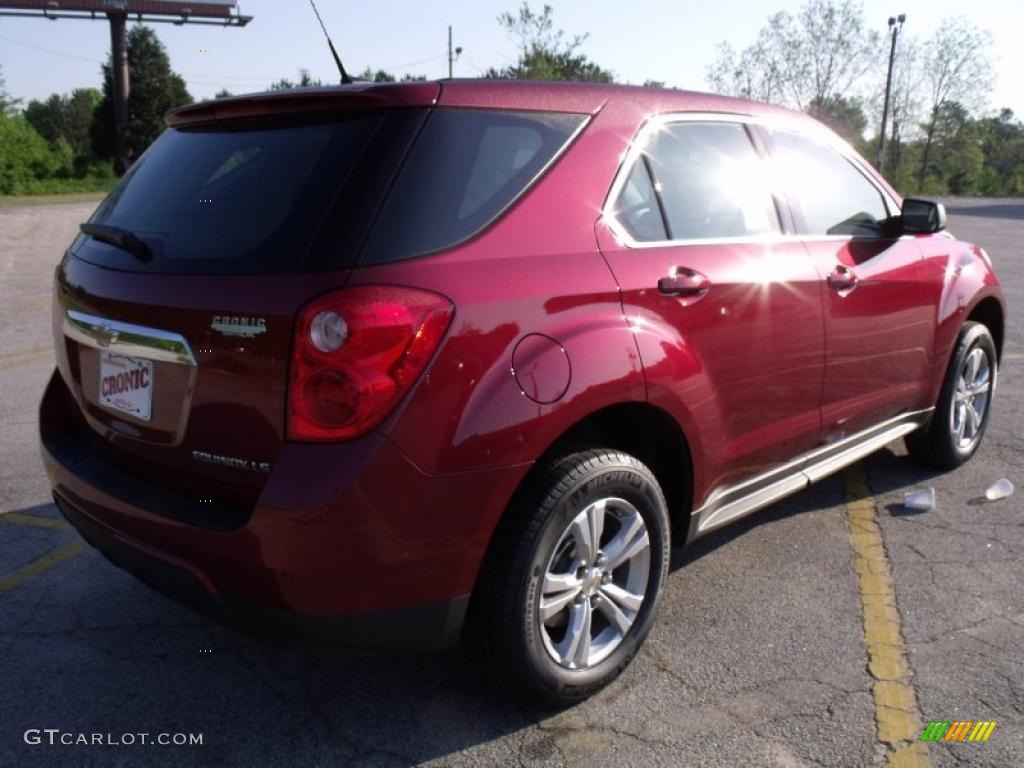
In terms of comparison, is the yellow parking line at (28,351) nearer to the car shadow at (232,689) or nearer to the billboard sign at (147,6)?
the car shadow at (232,689)

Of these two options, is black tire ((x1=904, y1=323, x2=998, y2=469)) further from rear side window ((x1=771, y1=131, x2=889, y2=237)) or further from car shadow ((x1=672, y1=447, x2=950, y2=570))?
rear side window ((x1=771, y1=131, x2=889, y2=237))

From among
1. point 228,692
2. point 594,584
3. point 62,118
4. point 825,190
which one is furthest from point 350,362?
point 62,118

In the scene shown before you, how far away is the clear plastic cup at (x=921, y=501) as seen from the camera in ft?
14.2

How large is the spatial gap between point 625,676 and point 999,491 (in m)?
2.52

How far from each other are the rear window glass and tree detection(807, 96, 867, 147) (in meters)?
45.6

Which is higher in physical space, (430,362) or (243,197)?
(243,197)

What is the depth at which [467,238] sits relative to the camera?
7.93 feet

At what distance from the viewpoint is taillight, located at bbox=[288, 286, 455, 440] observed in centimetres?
220

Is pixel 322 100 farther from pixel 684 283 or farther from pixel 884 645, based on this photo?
pixel 884 645

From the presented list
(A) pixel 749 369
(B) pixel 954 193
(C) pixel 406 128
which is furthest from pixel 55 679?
(B) pixel 954 193

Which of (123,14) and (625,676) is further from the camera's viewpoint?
(123,14)

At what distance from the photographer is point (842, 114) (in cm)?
4706

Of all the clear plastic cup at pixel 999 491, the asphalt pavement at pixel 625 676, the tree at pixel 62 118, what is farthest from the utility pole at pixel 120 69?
the clear plastic cup at pixel 999 491

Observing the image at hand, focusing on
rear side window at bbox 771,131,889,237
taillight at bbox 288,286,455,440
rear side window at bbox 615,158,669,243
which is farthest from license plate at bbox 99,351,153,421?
rear side window at bbox 771,131,889,237
